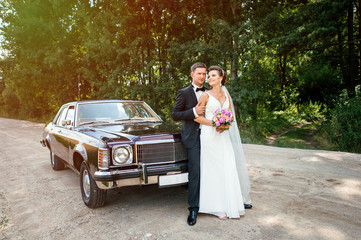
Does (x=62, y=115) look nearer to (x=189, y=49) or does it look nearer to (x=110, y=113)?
(x=110, y=113)

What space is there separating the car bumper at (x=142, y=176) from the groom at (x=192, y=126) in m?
0.19

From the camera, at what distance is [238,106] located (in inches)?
551

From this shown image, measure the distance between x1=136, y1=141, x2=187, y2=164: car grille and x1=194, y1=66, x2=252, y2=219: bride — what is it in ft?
1.39

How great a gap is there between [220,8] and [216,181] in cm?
1400

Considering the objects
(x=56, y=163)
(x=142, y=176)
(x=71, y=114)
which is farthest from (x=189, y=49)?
(x=142, y=176)

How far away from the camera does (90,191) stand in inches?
166

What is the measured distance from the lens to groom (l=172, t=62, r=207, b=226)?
379cm

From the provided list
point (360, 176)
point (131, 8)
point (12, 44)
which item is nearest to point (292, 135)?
point (360, 176)

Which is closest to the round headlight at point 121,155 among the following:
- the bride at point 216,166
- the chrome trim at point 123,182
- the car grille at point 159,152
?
the car grille at point 159,152

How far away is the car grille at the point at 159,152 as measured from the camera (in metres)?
3.88

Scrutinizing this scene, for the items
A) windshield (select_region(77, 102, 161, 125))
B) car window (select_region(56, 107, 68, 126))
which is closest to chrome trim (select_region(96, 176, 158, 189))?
windshield (select_region(77, 102, 161, 125))

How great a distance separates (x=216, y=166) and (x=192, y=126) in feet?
2.14

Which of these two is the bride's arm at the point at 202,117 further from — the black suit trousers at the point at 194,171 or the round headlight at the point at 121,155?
the round headlight at the point at 121,155

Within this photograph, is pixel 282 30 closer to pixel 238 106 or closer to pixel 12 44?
pixel 238 106
